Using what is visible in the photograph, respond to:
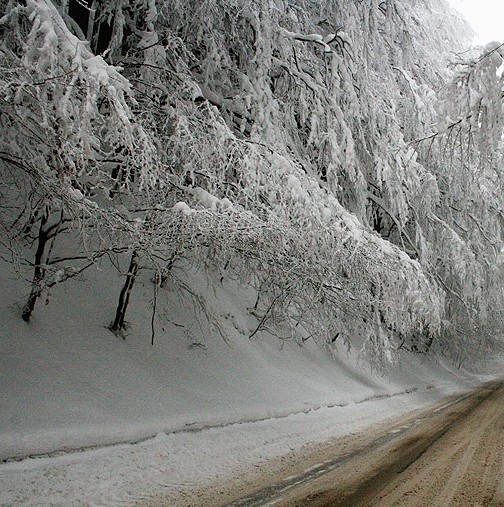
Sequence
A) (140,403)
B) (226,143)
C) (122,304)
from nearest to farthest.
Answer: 1. (226,143)
2. (140,403)
3. (122,304)

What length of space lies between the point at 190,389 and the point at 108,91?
4242mm

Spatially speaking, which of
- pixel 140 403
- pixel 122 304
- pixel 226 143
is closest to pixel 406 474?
pixel 140 403

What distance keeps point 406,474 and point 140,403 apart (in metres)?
2.95

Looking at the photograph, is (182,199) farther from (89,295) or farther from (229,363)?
(229,363)

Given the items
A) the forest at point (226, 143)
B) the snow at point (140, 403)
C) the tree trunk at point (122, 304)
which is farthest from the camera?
the tree trunk at point (122, 304)

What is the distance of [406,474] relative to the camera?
489cm

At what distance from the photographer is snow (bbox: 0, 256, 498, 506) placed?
4.18m

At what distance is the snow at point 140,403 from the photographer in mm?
4180

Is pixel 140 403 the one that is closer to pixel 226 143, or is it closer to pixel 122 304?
pixel 122 304

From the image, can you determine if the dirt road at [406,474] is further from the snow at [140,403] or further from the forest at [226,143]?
the forest at [226,143]

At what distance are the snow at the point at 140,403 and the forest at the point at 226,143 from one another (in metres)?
0.43

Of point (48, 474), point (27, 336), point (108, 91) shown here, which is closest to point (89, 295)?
point (27, 336)

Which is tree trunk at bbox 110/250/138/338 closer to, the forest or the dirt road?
the forest

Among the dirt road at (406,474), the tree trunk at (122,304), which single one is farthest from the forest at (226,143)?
the dirt road at (406,474)
